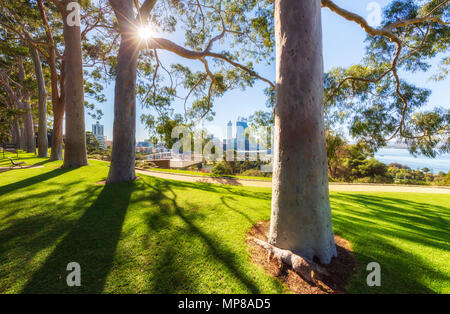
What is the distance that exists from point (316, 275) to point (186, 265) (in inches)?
64.1

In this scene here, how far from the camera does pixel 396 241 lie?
9.72 feet

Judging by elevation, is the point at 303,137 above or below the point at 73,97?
below

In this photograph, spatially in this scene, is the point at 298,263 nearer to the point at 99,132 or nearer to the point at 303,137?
the point at 303,137

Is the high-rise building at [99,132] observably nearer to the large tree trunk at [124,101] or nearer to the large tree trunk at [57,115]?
the large tree trunk at [57,115]

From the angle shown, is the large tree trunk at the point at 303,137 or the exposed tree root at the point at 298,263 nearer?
the exposed tree root at the point at 298,263

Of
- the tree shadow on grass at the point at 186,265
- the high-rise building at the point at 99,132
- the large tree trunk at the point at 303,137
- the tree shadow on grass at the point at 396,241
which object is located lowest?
the tree shadow on grass at the point at 396,241

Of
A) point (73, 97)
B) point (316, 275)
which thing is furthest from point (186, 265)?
point (73, 97)

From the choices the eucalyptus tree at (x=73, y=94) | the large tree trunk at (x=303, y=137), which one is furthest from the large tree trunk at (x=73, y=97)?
the large tree trunk at (x=303, y=137)

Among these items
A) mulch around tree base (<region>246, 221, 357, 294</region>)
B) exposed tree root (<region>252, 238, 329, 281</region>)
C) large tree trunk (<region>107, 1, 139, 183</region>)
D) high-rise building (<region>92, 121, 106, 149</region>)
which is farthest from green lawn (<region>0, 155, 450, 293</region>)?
high-rise building (<region>92, 121, 106, 149</region>)

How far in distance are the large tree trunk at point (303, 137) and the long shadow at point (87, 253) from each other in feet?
7.93

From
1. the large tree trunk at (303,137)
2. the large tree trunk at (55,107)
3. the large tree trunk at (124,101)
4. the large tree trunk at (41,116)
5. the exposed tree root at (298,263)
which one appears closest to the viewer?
the exposed tree root at (298,263)

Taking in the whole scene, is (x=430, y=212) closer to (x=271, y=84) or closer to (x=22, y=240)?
(x=271, y=84)

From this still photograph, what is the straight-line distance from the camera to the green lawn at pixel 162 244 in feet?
6.07
